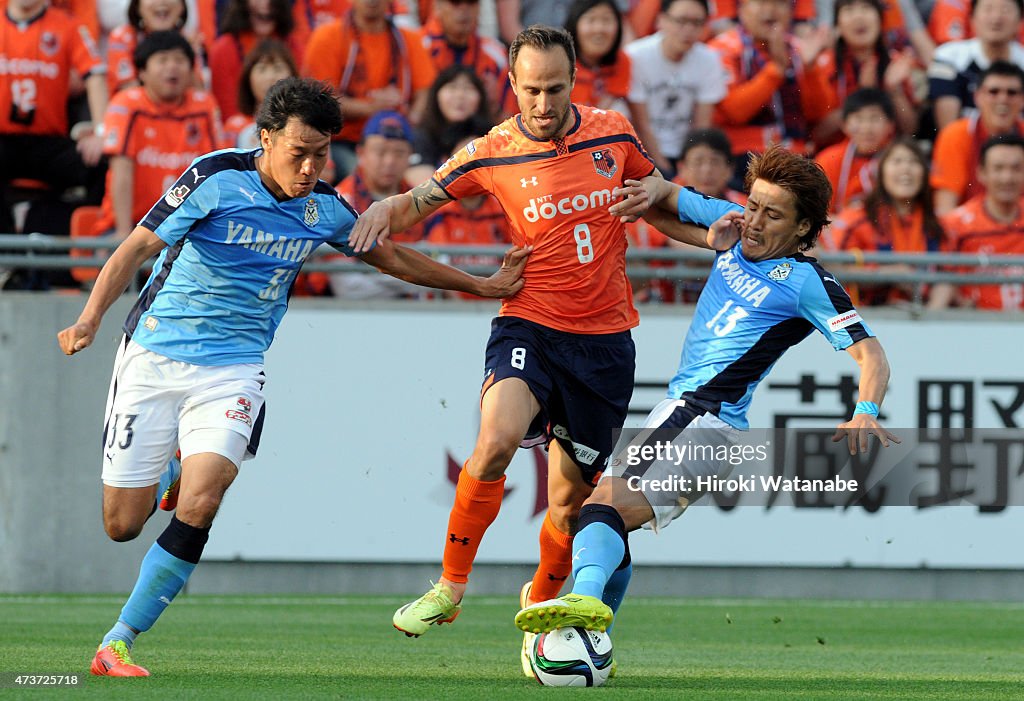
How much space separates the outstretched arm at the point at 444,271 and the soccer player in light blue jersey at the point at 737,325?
2.25 ft

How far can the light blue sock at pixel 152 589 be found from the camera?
6.27m

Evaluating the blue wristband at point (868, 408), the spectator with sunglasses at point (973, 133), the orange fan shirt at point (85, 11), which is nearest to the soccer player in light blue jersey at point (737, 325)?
the blue wristband at point (868, 408)

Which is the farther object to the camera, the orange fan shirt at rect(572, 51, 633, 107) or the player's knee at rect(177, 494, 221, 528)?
the orange fan shirt at rect(572, 51, 633, 107)

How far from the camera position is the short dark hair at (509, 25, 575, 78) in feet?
21.2

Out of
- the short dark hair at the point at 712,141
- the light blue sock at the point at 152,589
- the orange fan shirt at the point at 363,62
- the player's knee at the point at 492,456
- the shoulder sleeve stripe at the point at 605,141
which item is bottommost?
the light blue sock at the point at 152,589

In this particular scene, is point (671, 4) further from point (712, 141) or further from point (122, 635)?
point (122, 635)

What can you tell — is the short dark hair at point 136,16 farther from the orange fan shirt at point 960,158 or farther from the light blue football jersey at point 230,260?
the orange fan shirt at point 960,158

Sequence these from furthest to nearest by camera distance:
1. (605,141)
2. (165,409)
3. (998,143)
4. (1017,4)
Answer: (1017,4) → (998,143) → (605,141) → (165,409)

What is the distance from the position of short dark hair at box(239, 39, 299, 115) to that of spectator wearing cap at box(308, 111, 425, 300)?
83 centimetres

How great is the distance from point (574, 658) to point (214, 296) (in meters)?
2.19

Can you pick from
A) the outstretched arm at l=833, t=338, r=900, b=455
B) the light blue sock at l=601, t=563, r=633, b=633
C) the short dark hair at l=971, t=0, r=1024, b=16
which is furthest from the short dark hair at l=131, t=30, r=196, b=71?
the short dark hair at l=971, t=0, r=1024, b=16

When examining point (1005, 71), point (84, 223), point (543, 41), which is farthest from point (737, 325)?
point (1005, 71)

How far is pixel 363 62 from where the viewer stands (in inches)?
466

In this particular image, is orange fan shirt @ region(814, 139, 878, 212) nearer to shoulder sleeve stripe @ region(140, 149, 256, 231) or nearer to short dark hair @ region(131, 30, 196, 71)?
short dark hair @ region(131, 30, 196, 71)
